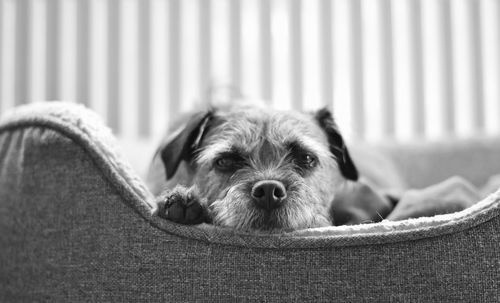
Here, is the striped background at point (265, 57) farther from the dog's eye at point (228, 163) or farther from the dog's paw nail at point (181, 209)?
the dog's paw nail at point (181, 209)

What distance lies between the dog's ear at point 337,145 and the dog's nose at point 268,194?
66 cm

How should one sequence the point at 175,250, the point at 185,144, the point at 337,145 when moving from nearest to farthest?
the point at 175,250
the point at 185,144
the point at 337,145

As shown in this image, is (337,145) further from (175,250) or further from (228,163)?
(175,250)

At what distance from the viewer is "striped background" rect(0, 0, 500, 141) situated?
495cm

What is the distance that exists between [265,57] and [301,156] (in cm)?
291

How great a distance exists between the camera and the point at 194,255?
164cm

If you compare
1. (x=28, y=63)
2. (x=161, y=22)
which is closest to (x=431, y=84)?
(x=161, y=22)

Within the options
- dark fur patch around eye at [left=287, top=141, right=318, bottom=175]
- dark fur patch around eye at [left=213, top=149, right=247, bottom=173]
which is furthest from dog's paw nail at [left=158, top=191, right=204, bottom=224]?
dark fur patch around eye at [left=287, top=141, right=318, bottom=175]

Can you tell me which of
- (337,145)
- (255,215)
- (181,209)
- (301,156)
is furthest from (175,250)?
(337,145)

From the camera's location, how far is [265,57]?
497cm

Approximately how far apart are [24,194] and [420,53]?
391 cm

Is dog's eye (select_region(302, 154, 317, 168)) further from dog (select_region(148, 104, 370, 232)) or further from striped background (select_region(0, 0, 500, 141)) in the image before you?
striped background (select_region(0, 0, 500, 141))

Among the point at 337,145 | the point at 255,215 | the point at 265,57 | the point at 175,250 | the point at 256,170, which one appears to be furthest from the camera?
the point at 265,57

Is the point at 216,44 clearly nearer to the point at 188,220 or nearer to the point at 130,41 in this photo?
the point at 130,41
